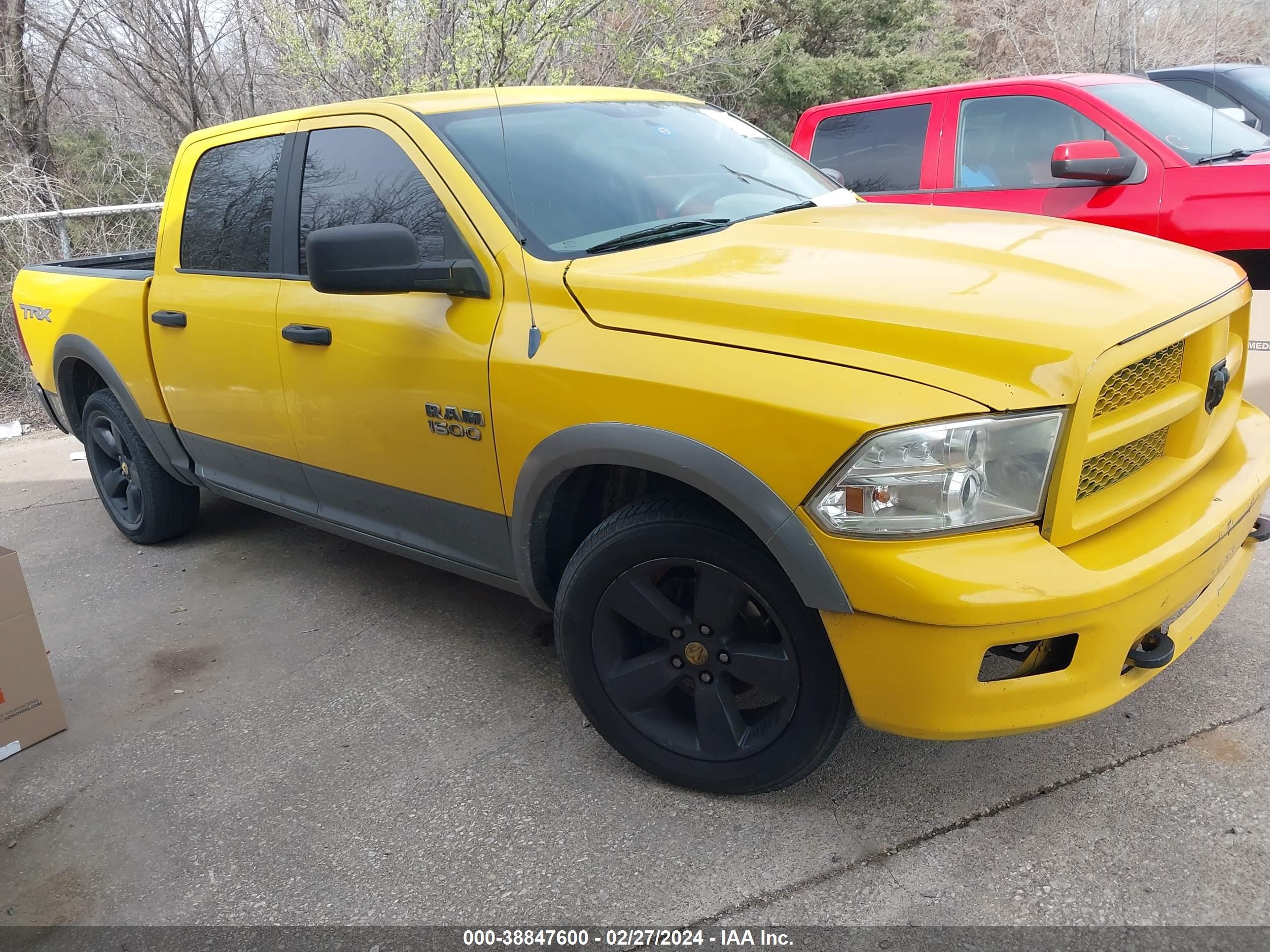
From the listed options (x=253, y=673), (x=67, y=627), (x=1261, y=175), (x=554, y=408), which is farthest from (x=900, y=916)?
(x=1261, y=175)

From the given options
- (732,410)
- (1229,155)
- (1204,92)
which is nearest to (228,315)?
(732,410)

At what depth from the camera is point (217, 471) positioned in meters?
4.08

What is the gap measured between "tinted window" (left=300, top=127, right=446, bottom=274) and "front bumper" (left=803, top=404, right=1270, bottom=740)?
60.9 inches

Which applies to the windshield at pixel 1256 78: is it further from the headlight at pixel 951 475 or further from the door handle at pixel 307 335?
the door handle at pixel 307 335

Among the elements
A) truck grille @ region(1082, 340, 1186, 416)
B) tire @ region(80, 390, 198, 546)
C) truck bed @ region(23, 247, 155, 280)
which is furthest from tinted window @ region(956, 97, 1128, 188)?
tire @ region(80, 390, 198, 546)

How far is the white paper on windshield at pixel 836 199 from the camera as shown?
3346 millimetres

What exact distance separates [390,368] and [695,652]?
1257mm

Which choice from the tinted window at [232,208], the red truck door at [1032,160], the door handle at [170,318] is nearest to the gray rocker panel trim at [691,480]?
the tinted window at [232,208]

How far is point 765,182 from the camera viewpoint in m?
3.39

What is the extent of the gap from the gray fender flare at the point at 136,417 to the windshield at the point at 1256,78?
256 inches

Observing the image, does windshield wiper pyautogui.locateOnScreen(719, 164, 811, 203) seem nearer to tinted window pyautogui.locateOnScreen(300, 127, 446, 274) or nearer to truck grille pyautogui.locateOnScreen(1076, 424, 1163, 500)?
tinted window pyautogui.locateOnScreen(300, 127, 446, 274)

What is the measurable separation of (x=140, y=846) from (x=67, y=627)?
5.88 ft

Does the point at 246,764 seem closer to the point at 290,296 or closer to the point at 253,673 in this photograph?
the point at 253,673

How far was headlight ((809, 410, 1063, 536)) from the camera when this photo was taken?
1968 millimetres
